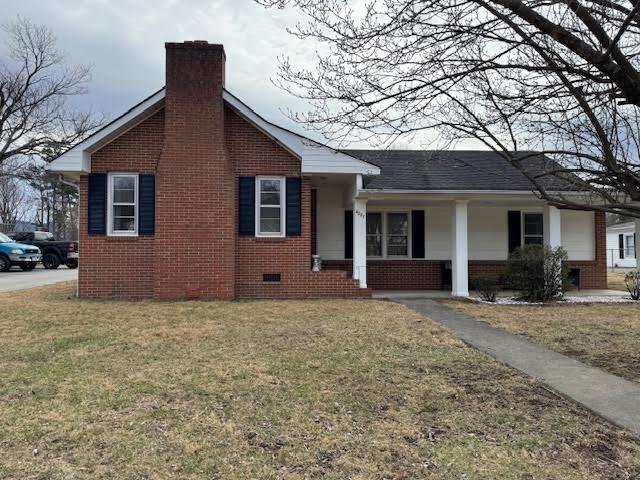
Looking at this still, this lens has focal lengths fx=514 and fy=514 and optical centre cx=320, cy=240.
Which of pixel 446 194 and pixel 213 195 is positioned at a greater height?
pixel 446 194

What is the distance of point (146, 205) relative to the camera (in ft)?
41.7

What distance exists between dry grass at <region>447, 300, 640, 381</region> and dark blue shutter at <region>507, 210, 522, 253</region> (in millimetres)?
3851

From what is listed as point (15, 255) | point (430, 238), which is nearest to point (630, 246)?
point (430, 238)

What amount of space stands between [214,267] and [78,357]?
6049 millimetres

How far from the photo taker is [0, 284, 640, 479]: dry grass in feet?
11.8

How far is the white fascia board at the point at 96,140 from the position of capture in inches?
479

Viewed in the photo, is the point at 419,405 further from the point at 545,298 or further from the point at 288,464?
the point at 545,298

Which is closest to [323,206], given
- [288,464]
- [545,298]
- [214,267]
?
[214,267]

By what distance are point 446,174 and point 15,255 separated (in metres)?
21.2

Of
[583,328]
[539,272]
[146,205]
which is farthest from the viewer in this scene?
[146,205]

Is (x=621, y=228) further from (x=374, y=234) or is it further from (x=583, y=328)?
(x=583, y=328)

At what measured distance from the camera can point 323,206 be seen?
15.4 m

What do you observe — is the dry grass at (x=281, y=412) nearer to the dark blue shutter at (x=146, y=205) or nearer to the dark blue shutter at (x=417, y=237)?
the dark blue shutter at (x=146, y=205)

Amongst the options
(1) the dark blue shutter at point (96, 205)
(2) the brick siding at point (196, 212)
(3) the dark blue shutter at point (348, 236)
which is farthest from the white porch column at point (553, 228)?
(1) the dark blue shutter at point (96, 205)
